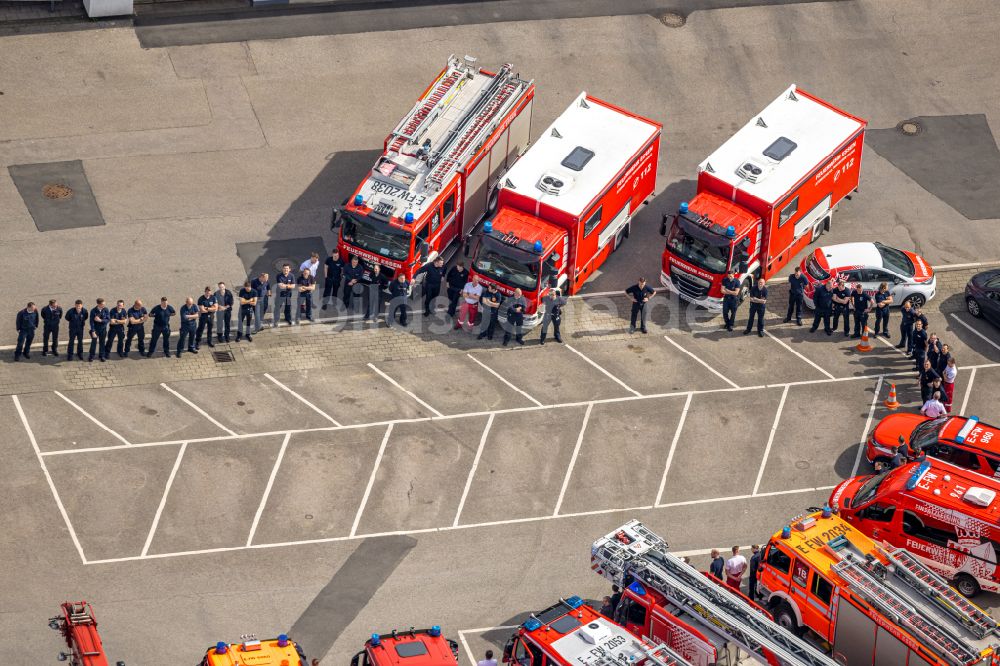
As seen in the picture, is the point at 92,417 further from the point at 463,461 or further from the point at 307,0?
the point at 307,0

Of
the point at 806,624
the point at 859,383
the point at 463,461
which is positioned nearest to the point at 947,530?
the point at 806,624

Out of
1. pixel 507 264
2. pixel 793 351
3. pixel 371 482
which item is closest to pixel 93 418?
pixel 371 482

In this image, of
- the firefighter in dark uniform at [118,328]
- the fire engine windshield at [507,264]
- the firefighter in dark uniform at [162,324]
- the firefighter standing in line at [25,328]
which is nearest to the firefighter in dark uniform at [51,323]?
the firefighter standing in line at [25,328]

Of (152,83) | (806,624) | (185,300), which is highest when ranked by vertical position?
(152,83)

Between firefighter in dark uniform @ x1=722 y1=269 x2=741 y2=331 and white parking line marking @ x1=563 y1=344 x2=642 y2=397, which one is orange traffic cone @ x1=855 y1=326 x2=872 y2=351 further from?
white parking line marking @ x1=563 y1=344 x2=642 y2=397

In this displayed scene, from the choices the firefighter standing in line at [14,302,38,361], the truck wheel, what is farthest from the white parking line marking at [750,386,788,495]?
the firefighter standing in line at [14,302,38,361]

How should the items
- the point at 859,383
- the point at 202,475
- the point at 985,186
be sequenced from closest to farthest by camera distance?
the point at 202,475, the point at 859,383, the point at 985,186
